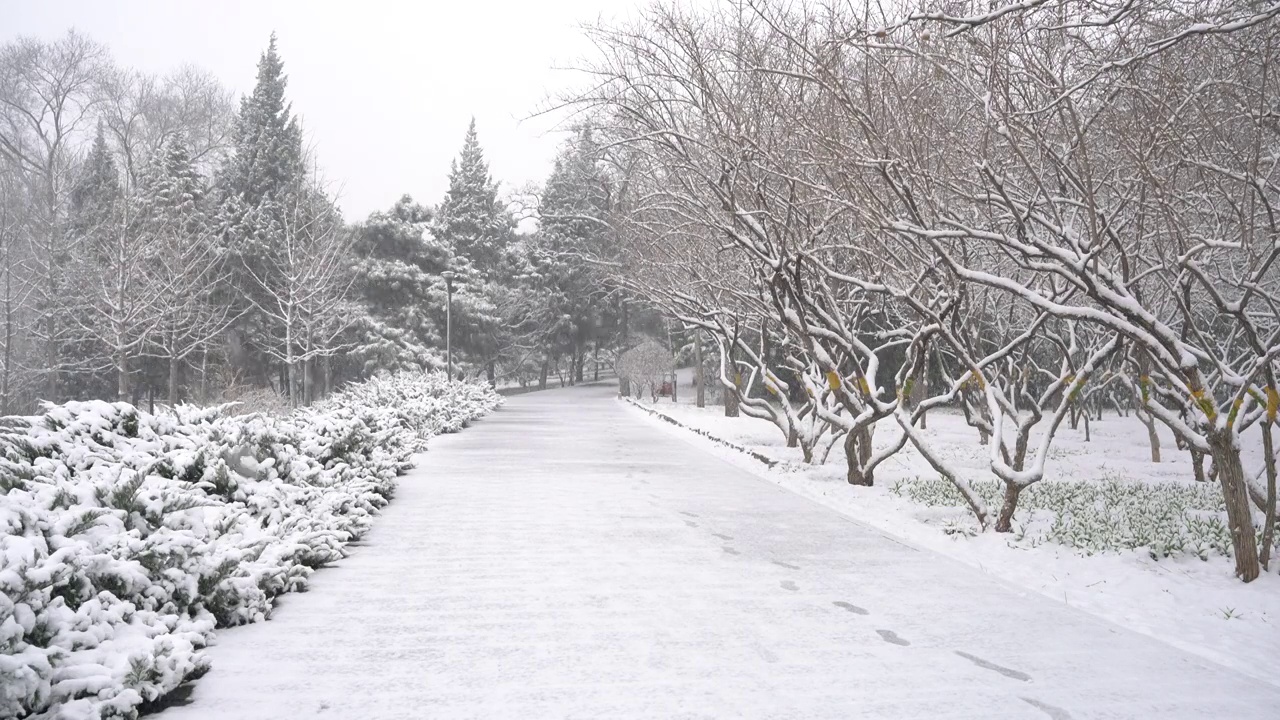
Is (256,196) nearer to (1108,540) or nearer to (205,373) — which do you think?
(205,373)

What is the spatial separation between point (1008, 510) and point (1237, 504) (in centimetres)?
207

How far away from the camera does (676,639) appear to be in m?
5.01

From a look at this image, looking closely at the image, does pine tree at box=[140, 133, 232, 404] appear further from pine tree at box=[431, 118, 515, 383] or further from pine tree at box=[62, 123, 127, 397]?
pine tree at box=[431, 118, 515, 383]

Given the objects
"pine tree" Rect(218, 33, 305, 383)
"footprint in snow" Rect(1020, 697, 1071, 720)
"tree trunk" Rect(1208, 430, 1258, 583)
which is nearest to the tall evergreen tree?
"pine tree" Rect(218, 33, 305, 383)

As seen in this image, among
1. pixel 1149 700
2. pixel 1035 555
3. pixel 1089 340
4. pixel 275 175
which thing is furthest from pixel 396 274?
pixel 1149 700

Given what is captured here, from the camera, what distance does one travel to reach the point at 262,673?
439 cm

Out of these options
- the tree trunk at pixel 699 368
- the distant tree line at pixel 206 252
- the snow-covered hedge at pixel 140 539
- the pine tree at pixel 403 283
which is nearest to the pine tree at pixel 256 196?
the distant tree line at pixel 206 252

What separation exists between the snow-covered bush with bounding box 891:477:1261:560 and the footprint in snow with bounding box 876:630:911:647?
298 cm

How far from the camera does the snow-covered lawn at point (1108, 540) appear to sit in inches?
222

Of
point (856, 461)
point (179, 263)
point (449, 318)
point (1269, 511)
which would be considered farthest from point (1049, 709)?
point (449, 318)

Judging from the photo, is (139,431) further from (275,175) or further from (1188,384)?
(275,175)

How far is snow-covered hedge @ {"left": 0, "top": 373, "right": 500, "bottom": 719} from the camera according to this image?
11.9 ft

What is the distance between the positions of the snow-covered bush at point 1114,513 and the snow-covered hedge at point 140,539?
6.24 m

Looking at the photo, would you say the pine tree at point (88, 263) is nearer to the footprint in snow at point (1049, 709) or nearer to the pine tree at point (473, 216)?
the pine tree at point (473, 216)
